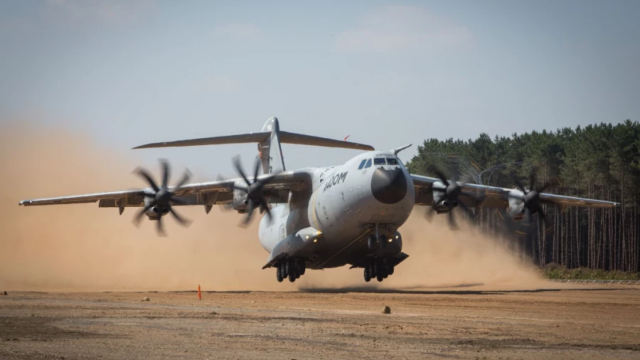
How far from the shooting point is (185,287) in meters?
39.0

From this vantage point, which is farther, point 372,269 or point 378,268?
point 372,269

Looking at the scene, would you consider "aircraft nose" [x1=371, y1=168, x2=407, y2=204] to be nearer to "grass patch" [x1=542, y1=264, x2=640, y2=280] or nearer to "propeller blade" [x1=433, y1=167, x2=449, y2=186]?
"propeller blade" [x1=433, y1=167, x2=449, y2=186]

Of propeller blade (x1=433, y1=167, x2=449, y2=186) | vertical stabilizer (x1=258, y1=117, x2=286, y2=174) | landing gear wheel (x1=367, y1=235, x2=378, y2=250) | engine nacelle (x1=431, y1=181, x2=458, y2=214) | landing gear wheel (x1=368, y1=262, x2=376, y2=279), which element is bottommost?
landing gear wheel (x1=368, y1=262, x2=376, y2=279)

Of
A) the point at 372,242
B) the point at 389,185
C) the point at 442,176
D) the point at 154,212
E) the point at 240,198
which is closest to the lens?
the point at 389,185

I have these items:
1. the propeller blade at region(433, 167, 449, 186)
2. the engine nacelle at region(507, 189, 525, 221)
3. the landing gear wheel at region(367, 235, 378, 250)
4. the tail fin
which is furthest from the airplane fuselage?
the engine nacelle at region(507, 189, 525, 221)

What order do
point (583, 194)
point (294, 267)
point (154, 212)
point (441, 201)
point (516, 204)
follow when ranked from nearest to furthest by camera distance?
1. point (154, 212)
2. point (441, 201)
3. point (516, 204)
4. point (294, 267)
5. point (583, 194)

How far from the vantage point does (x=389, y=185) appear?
27.3 meters

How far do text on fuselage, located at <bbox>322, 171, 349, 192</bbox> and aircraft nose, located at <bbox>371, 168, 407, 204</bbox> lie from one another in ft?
6.50

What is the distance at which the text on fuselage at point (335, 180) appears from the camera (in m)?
29.7

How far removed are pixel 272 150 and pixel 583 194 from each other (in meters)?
43.1

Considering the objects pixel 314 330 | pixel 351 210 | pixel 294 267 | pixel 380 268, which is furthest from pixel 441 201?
pixel 314 330

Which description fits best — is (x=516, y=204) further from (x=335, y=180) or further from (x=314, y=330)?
(x=314, y=330)

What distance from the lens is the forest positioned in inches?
2618

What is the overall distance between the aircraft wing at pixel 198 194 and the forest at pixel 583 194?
25.8m
